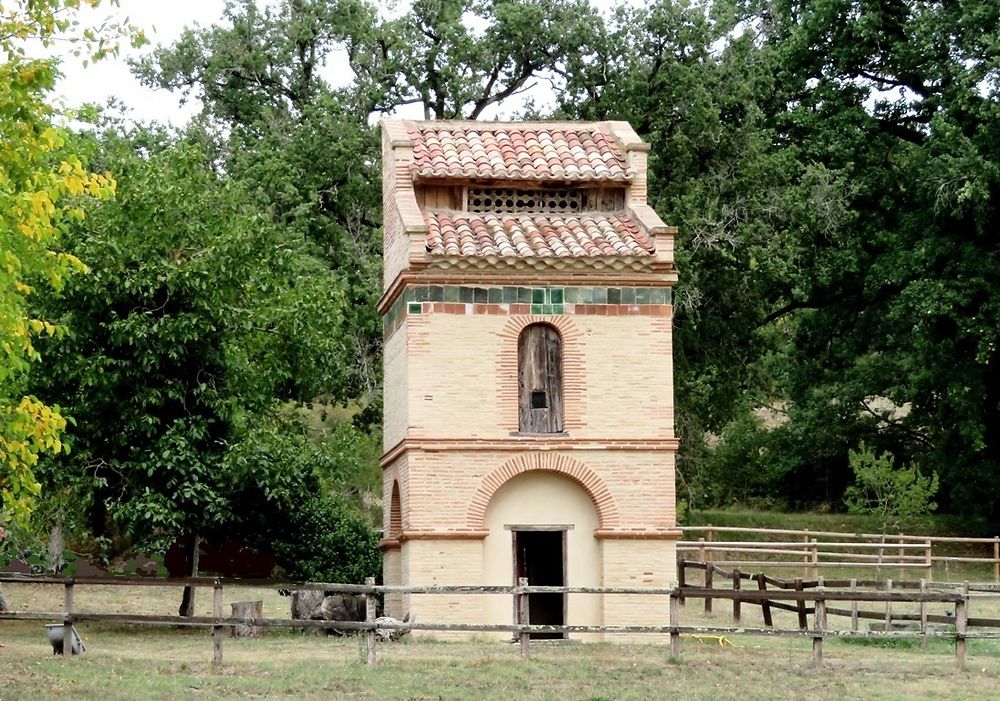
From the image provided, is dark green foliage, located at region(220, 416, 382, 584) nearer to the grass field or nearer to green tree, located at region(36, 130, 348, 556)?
green tree, located at region(36, 130, 348, 556)

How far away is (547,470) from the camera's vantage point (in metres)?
27.6

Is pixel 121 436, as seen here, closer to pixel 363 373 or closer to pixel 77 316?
pixel 77 316

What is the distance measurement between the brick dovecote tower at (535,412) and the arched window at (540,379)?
0.9 inches

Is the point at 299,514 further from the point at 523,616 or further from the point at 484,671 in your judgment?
the point at 484,671

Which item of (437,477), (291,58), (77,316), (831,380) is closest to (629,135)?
(437,477)

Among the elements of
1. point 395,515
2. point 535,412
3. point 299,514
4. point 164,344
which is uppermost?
point 164,344

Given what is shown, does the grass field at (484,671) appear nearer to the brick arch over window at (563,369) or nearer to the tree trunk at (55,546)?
the brick arch over window at (563,369)

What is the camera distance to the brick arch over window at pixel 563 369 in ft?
90.7

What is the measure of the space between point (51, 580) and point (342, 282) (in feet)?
54.9

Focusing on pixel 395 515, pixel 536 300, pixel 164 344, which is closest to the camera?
pixel 536 300

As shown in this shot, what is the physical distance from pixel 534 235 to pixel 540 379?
2.43m

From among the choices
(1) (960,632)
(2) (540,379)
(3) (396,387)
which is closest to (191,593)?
(3) (396,387)

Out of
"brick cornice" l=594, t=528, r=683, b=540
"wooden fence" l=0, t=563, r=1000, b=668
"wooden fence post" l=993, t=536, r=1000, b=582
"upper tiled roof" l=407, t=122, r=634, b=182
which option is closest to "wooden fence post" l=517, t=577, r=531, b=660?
"wooden fence" l=0, t=563, r=1000, b=668

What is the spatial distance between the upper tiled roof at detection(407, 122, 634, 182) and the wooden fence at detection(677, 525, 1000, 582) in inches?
377
